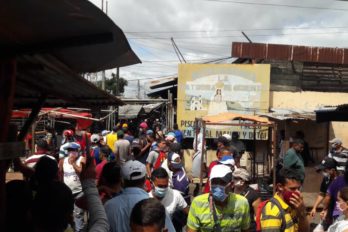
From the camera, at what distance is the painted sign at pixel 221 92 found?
1630 centimetres

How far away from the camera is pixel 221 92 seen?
16.5 m

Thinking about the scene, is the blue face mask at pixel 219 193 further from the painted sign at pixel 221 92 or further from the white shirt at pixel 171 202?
the painted sign at pixel 221 92

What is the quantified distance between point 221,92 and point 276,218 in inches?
505

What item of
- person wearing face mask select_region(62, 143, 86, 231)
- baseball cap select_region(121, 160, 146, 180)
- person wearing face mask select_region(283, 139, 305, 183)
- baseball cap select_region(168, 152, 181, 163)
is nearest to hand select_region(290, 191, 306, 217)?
baseball cap select_region(121, 160, 146, 180)

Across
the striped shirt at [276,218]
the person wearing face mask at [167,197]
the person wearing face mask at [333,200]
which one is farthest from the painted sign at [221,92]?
the striped shirt at [276,218]

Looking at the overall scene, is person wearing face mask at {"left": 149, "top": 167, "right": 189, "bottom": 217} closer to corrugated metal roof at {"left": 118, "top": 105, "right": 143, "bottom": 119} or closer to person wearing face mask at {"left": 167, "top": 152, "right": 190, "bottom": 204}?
person wearing face mask at {"left": 167, "top": 152, "right": 190, "bottom": 204}

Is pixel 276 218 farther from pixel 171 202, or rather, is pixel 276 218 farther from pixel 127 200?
pixel 171 202

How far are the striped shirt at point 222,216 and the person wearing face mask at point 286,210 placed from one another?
0.22 meters

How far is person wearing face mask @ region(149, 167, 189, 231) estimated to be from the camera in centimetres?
482

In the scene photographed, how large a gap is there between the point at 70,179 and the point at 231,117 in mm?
4666

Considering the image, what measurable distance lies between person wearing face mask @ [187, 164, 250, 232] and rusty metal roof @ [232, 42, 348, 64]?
1343 cm

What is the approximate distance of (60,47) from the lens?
2541 mm

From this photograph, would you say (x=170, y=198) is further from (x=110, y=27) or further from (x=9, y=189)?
(x=110, y=27)

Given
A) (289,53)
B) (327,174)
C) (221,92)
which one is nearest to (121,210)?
(327,174)
